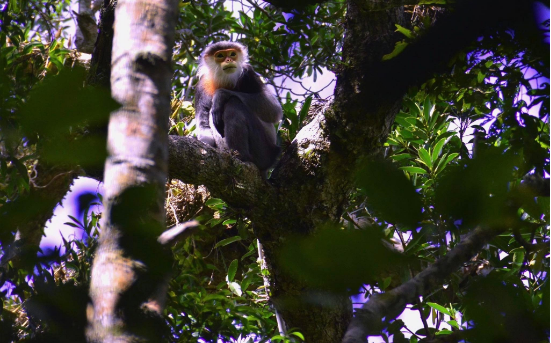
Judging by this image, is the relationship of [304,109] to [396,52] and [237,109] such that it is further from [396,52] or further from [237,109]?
[396,52]

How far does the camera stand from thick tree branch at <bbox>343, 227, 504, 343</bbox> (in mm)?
653

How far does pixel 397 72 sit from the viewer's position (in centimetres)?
86

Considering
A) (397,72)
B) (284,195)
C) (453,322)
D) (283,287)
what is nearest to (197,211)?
(284,195)

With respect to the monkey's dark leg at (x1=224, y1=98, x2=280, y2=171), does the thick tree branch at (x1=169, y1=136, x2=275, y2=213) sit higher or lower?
lower

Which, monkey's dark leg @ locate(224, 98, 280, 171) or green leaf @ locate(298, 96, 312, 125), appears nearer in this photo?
green leaf @ locate(298, 96, 312, 125)

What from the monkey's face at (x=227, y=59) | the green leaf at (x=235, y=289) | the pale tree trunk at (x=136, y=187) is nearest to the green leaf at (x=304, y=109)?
the monkey's face at (x=227, y=59)

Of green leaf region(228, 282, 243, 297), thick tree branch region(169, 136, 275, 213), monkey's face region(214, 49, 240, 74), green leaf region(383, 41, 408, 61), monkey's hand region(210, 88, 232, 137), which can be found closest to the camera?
green leaf region(383, 41, 408, 61)

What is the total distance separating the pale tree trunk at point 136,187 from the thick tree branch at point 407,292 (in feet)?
0.82

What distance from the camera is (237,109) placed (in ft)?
15.6

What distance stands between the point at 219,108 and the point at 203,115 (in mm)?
235

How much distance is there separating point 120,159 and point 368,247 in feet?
1.25

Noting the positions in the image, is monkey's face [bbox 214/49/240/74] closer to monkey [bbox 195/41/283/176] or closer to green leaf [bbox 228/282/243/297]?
monkey [bbox 195/41/283/176]

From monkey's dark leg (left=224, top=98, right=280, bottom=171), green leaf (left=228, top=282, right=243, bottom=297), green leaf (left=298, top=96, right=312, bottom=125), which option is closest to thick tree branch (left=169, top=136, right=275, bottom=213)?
green leaf (left=228, top=282, right=243, bottom=297)

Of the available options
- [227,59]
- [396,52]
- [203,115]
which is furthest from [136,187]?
[227,59]
